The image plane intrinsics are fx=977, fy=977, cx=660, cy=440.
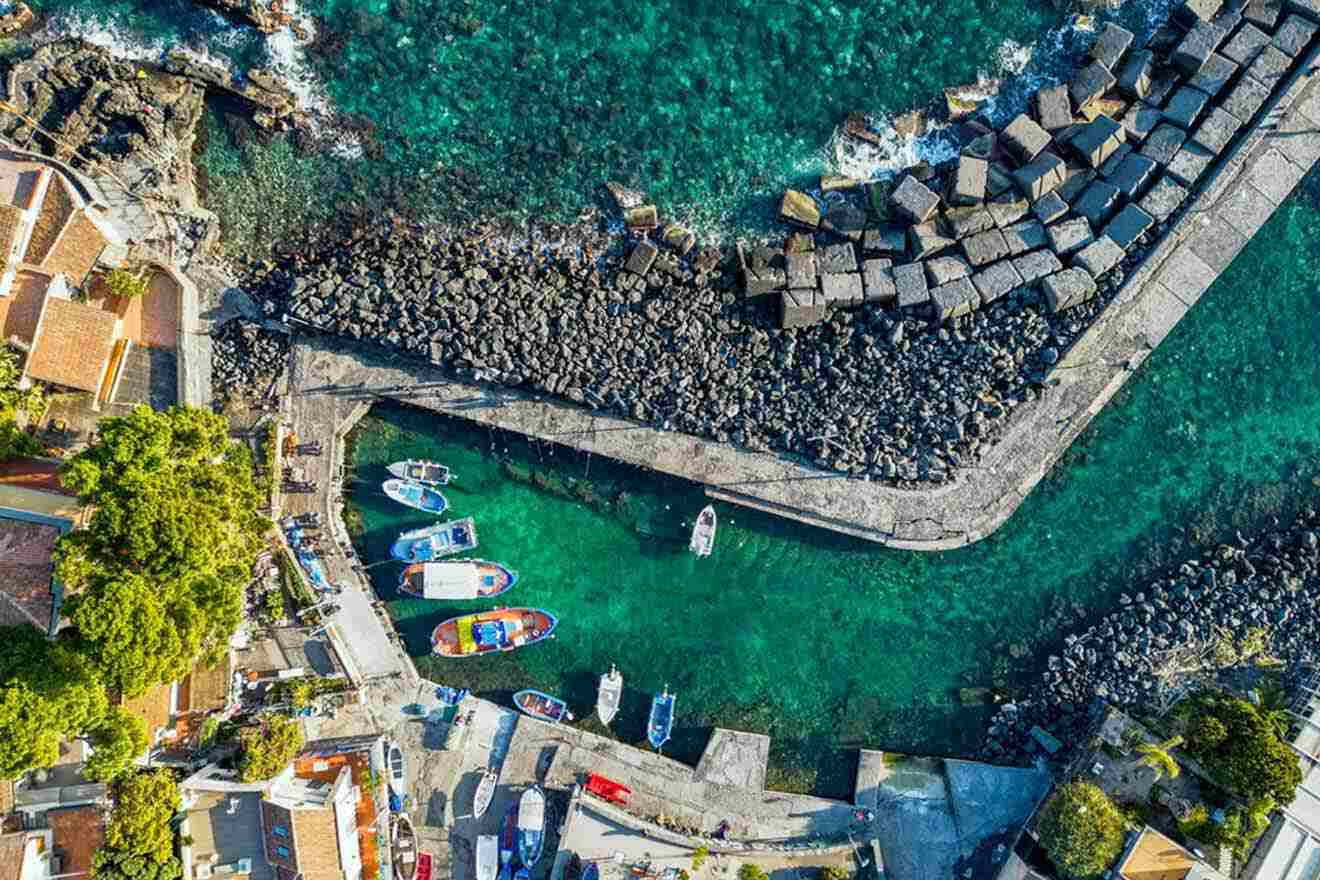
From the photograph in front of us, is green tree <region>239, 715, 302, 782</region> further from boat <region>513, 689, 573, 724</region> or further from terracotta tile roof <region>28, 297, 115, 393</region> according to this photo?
terracotta tile roof <region>28, 297, 115, 393</region>

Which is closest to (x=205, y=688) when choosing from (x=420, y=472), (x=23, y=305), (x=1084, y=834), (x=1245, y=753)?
(x=420, y=472)

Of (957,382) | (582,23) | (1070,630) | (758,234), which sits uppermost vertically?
(582,23)

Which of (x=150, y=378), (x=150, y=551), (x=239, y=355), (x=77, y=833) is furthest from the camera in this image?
(x=239, y=355)

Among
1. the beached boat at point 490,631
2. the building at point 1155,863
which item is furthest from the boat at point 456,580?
Result: the building at point 1155,863

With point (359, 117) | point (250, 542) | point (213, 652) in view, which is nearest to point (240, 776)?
point (213, 652)

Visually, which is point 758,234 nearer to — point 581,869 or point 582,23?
point 582,23

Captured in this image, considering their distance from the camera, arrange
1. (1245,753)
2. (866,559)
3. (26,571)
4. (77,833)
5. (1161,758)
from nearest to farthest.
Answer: (26,571)
(77,833)
(1245,753)
(1161,758)
(866,559)

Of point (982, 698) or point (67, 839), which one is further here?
point (982, 698)

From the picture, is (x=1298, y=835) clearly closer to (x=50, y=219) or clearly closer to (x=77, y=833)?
(x=77, y=833)
